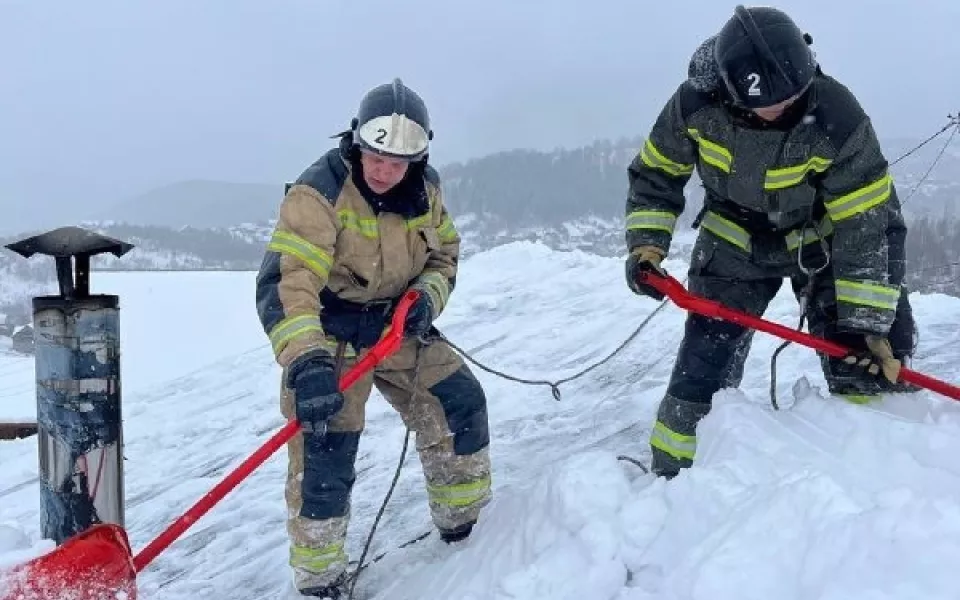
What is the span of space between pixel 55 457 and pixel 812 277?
2968 millimetres

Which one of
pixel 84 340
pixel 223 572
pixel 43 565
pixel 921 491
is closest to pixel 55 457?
pixel 84 340

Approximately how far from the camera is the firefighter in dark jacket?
310cm

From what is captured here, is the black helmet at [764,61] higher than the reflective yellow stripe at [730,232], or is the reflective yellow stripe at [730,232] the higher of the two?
the black helmet at [764,61]

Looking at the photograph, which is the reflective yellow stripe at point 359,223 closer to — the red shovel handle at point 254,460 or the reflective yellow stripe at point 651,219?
the red shovel handle at point 254,460

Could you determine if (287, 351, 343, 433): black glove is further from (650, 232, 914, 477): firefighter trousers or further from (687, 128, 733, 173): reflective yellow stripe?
(687, 128, 733, 173): reflective yellow stripe

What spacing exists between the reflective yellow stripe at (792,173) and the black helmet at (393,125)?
128cm

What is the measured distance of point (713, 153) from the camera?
3357mm

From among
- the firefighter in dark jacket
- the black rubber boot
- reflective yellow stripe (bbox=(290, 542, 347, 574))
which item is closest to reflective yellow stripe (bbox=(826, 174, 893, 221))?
the firefighter in dark jacket

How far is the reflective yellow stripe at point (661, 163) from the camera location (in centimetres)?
358

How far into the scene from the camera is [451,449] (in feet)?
12.1

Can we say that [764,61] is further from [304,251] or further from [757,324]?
[304,251]

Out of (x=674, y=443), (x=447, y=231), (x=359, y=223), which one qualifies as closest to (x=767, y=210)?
(x=674, y=443)

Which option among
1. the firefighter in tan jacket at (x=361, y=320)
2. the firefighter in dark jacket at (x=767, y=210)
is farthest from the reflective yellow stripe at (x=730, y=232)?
the firefighter in tan jacket at (x=361, y=320)

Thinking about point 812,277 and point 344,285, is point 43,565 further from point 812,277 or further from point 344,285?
point 812,277
